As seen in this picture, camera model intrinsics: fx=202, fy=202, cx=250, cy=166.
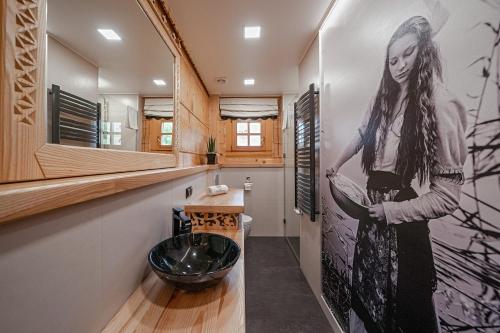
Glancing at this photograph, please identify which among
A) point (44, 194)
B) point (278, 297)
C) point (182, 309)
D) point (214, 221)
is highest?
point (44, 194)

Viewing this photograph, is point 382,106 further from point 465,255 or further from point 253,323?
point 253,323

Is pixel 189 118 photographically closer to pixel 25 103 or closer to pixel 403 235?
pixel 25 103

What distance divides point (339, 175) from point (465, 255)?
2.67 ft

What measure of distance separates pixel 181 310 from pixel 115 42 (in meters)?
1.16

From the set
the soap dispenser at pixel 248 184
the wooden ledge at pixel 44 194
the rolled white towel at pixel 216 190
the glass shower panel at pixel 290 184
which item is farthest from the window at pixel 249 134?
the wooden ledge at pixel 44 194

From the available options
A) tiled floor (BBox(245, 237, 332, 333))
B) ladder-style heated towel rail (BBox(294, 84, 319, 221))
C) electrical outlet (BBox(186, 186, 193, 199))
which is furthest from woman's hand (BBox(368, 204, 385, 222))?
electrical outlet (BBox(186, 186, 193, 199))

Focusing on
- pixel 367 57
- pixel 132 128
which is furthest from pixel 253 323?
→ pixel 367 57

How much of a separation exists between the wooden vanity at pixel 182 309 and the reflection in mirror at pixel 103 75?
63cm

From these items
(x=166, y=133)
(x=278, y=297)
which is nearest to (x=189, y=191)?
(x=166, y=133)

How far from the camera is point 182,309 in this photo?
29.1 inches

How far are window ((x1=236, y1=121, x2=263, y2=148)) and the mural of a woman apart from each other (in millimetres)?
2386

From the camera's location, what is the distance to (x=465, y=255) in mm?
632

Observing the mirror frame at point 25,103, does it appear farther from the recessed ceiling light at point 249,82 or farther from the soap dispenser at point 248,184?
the soap dispenser at point 248,184

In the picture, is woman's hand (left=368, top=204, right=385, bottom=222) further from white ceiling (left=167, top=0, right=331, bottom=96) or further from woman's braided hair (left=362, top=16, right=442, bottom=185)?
white ceiling (left=167, top=0, right=331, bottom=96)
